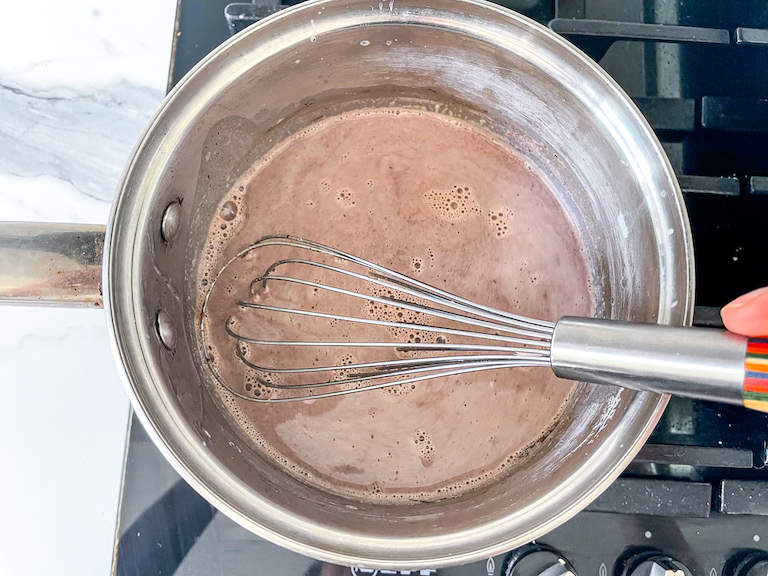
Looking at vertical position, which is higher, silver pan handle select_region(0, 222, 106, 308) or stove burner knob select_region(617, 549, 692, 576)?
silver pan handle select_region(0, 222, 106, 308)

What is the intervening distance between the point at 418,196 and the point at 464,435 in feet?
1.08

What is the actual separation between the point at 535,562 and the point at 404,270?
0.39 m

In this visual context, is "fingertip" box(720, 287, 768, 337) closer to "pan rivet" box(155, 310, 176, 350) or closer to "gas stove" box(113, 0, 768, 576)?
"gas stove" box(113, 0, 768, 576)

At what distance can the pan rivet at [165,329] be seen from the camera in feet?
1.93

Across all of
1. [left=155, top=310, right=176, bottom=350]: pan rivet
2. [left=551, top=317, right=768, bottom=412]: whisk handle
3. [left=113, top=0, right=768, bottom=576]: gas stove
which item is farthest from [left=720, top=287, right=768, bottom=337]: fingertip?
[left=155, top=310, right=176, bottom=350]: pan rivet

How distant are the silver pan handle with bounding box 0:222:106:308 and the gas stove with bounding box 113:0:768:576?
8.6 inches

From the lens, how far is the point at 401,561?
0.50 m

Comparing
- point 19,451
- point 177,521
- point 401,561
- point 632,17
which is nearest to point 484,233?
point 632,17

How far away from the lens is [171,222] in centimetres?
62

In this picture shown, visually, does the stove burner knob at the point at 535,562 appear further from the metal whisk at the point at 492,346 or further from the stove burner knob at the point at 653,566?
the metal whisk at the point at 492,346

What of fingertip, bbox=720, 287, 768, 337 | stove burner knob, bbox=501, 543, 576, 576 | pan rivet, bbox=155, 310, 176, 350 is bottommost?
stove burner knob, bbox=501, 543, 576, 576

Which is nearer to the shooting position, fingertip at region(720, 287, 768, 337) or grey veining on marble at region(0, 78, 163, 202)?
fingertip at region(720, 287, 768, 337)

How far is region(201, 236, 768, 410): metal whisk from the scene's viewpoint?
425mm

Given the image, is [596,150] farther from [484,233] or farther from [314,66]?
Answer: [314,66]
